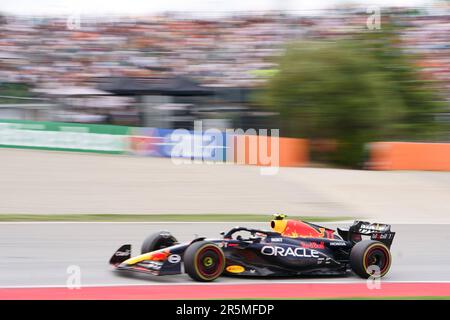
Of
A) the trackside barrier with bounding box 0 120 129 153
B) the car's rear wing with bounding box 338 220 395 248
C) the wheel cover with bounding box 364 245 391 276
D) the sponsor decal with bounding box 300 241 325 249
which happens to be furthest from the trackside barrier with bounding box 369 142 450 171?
the sponsor decal with bounding box 300 241 325 249

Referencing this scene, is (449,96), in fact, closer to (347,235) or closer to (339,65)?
(339,65)

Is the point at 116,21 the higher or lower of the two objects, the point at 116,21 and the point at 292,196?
the higher

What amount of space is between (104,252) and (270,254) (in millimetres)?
2229

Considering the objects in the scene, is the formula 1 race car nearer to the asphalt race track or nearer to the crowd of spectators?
the asphalt race track

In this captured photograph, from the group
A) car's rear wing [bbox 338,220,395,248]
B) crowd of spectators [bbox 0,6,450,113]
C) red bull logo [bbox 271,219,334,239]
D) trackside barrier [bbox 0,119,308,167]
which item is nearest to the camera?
red bull logo [bbox 271,219,334,239]

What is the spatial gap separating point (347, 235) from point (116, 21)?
15068 mm

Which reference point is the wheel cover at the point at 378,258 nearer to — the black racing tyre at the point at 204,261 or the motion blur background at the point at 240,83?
the black racing tyre at the point at 204,261

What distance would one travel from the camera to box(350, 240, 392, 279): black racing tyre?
24.6 ft

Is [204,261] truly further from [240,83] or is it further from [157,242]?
[240,83]

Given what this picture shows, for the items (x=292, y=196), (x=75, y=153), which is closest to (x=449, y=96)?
(x=292, y=196)

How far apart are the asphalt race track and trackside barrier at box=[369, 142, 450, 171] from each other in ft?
Answer: 23.5

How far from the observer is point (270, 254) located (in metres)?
7.42
